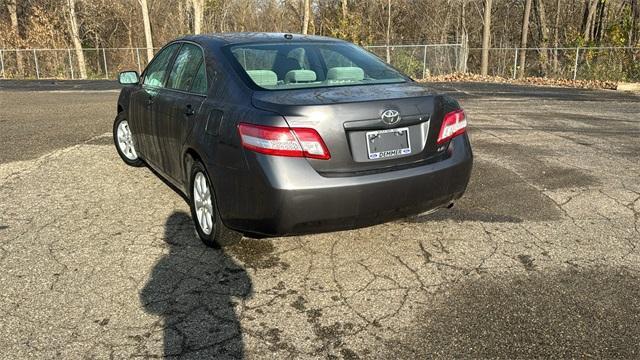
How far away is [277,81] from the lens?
11.8 feet

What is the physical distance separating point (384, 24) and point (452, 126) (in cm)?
3252

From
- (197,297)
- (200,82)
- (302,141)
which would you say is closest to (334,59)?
(200,82)

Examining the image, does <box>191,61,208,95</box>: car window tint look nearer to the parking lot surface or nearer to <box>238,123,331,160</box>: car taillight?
<box>238,123,331,160</box>: car taillight

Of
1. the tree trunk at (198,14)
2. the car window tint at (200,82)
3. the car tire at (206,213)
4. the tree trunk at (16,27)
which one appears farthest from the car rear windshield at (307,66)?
the tree trunk at (16,27)

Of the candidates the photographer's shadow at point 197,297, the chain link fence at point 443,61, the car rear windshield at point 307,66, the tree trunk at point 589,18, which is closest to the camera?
the photographer's shadow at point 197,297

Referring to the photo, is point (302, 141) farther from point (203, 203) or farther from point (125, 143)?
point (125, 143)

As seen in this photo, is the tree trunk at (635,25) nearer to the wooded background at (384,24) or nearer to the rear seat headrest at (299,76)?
the wooded background at (384,24)

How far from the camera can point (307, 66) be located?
392cm

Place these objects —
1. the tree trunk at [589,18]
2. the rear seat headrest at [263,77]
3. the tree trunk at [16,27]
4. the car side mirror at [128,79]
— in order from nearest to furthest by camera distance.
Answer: the rear seat headrest at [263,77], the car side mirror at [128,79], the tree trunk at [589,18], the tree trunk at [16,27]

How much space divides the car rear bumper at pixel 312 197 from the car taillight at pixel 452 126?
0.22 m

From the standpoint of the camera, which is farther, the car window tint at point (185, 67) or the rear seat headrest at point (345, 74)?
the car window tint at point (185, 67)

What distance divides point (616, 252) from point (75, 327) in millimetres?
3669

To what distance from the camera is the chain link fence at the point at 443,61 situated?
65.6 feet

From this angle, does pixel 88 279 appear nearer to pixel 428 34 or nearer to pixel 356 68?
pixel 356 68
